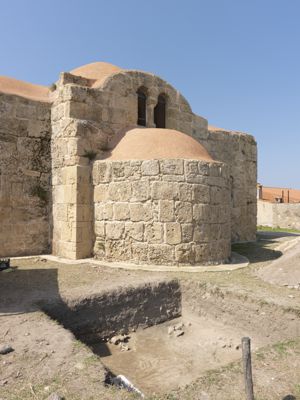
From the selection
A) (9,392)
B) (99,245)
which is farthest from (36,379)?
(99,245)

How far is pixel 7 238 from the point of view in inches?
328

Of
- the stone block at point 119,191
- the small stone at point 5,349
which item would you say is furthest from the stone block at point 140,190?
the small stone at point 5,349

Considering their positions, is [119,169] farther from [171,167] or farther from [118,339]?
[118,339]

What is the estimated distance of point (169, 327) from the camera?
5500 mm

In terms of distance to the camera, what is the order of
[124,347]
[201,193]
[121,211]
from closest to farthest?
[124,347]
[201,193]
[121,211]

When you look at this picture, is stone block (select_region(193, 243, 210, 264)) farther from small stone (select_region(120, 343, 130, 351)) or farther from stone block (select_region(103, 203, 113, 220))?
small stone (select_region(120, 343, 130, 351))

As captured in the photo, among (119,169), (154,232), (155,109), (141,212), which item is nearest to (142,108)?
(155,109)

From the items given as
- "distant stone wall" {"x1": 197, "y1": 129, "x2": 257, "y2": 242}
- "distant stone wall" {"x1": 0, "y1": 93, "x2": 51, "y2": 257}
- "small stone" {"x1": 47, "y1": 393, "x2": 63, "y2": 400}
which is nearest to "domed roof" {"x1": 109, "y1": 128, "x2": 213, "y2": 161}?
"distant stone wall" {"x1": 0, "y1": 93, "x2": 51, "y2": 257}

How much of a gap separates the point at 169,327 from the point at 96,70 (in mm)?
8426

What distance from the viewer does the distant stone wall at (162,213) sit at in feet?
23.9

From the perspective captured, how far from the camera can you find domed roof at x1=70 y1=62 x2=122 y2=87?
393 inches

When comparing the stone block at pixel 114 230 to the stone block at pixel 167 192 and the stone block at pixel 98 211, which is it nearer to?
the stone block at pixel 98 211

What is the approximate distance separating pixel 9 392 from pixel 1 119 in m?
7.29

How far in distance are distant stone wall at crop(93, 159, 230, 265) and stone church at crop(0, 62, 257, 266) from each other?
0.08 feet
